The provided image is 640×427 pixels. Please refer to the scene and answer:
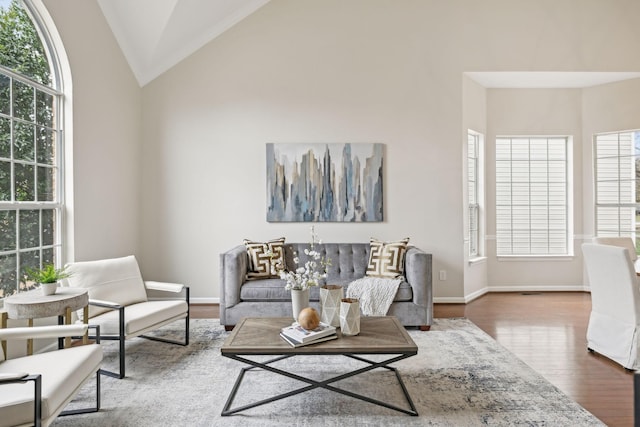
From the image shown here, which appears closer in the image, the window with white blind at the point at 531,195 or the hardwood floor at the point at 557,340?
the hardwood floor at the point at 557,340

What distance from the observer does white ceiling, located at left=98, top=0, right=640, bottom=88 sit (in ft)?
13.8

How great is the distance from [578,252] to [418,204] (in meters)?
2.62

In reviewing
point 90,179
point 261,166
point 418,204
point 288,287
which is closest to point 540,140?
point 418,204

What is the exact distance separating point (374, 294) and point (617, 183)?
4.09m

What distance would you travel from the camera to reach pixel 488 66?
197 inches

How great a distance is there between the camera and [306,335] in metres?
2.41

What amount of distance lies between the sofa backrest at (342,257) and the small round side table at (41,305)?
2.26 meters

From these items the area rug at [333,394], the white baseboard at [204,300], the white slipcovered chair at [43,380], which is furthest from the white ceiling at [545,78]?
the white slipcovered chair at [43,380]

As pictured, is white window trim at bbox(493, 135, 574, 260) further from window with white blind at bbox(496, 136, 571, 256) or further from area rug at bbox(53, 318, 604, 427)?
area rug at bbox(53, 318, 604, 427)

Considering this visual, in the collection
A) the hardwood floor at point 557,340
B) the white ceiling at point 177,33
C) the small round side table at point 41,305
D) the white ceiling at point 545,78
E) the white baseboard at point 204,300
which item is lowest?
the hardwood floor at point 557,340

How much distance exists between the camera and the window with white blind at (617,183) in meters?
5.43

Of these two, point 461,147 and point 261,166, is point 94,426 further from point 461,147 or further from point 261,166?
point 461,147

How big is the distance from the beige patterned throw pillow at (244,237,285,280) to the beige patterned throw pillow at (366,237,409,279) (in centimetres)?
98

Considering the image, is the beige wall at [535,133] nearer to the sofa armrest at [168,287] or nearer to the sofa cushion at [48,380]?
the sofa armrest at [168,287]
